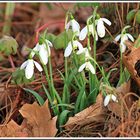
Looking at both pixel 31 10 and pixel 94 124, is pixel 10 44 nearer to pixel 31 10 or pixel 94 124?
pixel 94 124

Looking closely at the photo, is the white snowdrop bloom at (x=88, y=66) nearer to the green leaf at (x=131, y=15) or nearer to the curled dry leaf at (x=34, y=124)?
the curled dry leaf at (x=34, y=124)

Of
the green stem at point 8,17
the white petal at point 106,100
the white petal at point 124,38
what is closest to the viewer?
the white petal at point 106,100

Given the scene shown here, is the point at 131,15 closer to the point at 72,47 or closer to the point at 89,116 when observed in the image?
the point at 72,47

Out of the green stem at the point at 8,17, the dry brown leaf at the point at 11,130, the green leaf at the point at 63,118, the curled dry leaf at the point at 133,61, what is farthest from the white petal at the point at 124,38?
the green stem at the point at 8,17

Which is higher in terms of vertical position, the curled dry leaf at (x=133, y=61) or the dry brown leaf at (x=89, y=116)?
the curled dry leaf at (x=133, y=61)

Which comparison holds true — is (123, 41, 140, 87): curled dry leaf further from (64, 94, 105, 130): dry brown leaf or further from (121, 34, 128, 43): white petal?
(64, 94, 105, 130): dry brown leaf

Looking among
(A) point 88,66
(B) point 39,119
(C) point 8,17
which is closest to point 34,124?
(B) point 39,119

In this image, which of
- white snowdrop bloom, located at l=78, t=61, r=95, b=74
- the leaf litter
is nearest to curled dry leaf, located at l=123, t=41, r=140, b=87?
the leaf litter
